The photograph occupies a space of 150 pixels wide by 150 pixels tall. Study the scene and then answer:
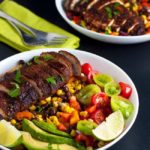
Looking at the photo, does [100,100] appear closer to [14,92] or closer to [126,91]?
[126,91]

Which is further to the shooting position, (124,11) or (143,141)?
(124,11)

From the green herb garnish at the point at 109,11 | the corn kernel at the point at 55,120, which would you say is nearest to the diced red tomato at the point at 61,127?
the corn kernel at the point at 55,120

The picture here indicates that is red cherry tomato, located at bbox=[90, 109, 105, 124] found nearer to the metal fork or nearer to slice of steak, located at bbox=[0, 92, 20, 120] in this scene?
slice of steak, located at bbox=[0, 92, 20, 120]

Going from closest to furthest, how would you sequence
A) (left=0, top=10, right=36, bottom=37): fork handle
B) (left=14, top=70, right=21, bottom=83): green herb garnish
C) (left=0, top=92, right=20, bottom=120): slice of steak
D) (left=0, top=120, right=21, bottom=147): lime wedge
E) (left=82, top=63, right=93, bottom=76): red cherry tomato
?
(left=0, top=120, right=21, bottom=147): lime wedge → (left=0, top=92, right=20, bottom=120): slice of steak → (left=14, top=70, right=21, bottom=83): green herb garnish → (left=82, top=63, right=93, bottom=76): red cherry tomato → (left=0, top=10, right=36, bottom=37): fork handle

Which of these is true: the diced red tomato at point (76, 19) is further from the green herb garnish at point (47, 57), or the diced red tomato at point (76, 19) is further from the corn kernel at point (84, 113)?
the corn kernel at point (84, 113)

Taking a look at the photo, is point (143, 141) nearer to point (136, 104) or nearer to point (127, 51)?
point (136, 104)

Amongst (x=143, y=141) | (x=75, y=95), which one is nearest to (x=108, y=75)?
(x=75, y=95)

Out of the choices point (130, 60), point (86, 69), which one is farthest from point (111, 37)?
point (86, 69)

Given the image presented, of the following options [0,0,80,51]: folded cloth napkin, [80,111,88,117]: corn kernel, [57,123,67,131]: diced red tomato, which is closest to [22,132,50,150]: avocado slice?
[57,123,67,131]: diced red tomato
